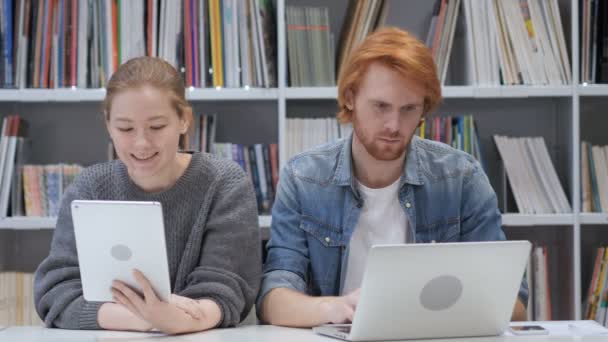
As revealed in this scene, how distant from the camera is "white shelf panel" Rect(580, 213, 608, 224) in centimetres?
258

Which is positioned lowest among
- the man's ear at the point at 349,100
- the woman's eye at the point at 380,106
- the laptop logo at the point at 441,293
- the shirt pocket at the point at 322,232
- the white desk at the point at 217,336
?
the white desk at the point at 217,336

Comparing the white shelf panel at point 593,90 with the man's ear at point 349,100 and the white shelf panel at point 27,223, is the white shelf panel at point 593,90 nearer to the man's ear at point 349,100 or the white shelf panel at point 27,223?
the man's ear at point 349,100

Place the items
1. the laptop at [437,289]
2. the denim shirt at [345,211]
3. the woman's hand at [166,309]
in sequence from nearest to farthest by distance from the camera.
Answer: the laptop at [437,289] → the woman's hand at [166,309] → the denim shirt at [345,211]

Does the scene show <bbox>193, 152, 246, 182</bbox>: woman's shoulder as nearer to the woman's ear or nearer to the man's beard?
the woman's ear

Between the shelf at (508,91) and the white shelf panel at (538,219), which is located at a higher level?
the shelf at (508,91)

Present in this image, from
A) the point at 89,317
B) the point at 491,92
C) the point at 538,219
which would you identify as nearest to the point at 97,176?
the point at 89,317

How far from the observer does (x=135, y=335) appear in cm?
146

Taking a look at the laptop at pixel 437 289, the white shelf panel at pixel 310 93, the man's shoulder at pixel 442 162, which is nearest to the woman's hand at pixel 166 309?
the laptop at pixel 437 289

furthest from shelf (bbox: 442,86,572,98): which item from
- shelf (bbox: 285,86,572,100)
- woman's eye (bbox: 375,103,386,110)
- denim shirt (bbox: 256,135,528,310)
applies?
woman's eye (bbox: 375,103,386,110)

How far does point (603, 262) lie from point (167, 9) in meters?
1.62

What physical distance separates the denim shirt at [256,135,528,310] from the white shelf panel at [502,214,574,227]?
2.68 feet

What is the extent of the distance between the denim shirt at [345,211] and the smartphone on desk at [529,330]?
29 cm

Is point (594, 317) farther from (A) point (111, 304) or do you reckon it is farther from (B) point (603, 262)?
(A) point (111, 304)

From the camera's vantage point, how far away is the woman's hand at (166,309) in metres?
1.38
